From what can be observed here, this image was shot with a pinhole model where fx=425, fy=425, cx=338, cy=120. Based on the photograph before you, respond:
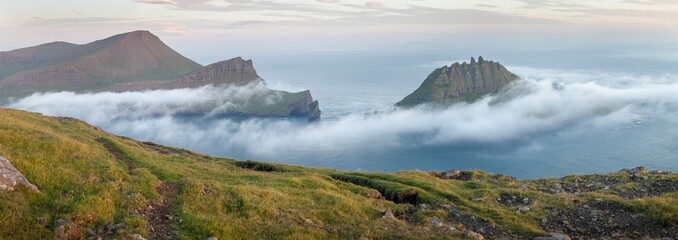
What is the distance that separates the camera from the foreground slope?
1644cm

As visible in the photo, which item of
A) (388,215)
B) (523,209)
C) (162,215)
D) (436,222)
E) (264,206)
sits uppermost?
(162,215)

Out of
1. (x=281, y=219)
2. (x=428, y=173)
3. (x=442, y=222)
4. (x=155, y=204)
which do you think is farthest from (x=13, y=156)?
(x=428, y=173)

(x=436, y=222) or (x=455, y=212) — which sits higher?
(x=436, y=222)

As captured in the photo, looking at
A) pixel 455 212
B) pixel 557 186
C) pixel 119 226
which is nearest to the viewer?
pixel 119 226

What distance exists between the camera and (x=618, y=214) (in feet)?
85.1

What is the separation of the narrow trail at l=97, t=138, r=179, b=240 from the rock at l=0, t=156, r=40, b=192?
445 cm

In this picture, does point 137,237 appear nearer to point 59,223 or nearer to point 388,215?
point 59,223

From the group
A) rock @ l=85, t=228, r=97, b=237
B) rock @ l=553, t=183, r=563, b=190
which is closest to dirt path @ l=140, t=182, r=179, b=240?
rock @ l=85, t=228, r=97, b=237

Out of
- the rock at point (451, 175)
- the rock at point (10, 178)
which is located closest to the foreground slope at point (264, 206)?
the rock at point (10, 178)

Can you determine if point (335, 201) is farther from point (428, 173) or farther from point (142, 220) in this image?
point (428, 173)

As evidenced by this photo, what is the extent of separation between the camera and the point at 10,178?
17.1 meters

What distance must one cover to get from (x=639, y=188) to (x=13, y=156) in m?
41.8

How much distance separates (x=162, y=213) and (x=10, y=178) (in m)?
5.96

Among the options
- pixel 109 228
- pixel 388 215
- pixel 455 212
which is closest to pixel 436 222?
pixel 388 215
